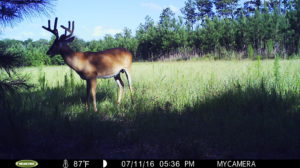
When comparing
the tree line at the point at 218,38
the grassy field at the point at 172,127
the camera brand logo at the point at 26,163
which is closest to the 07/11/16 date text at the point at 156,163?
the grassy field at the point at 172,127

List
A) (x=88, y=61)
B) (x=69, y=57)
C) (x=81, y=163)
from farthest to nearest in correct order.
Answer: (x=88, y=61), (x=69, y=57), (x=81, y=163)

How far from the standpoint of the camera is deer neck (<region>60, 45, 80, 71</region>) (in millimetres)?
5527

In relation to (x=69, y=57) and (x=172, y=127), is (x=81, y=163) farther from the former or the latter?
(x=69, y=57)

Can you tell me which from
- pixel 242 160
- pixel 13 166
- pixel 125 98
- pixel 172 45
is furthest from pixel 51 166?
pixel 172 45

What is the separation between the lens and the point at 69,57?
557cm

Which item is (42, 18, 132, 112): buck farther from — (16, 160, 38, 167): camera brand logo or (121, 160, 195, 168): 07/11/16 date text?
(121, 160, 195, 168): 07/11/16 date text

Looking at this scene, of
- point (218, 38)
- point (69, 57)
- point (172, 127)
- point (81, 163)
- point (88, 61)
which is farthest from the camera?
point (218, 38)

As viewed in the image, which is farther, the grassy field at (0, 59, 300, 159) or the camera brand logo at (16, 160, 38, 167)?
the grassy field at (0, 59, 300, 159)

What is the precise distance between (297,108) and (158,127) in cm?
232

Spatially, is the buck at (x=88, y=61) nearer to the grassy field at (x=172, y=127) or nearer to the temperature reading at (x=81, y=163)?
the grassy field at (x=172, y=127)

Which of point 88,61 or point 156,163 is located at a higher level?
point 88,61

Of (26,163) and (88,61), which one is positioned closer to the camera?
(26,163)

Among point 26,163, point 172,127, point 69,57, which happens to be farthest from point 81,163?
point 69,57

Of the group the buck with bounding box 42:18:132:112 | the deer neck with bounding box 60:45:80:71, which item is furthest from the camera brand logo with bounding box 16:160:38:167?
the deer neck with bounding box 60:45:80:71
